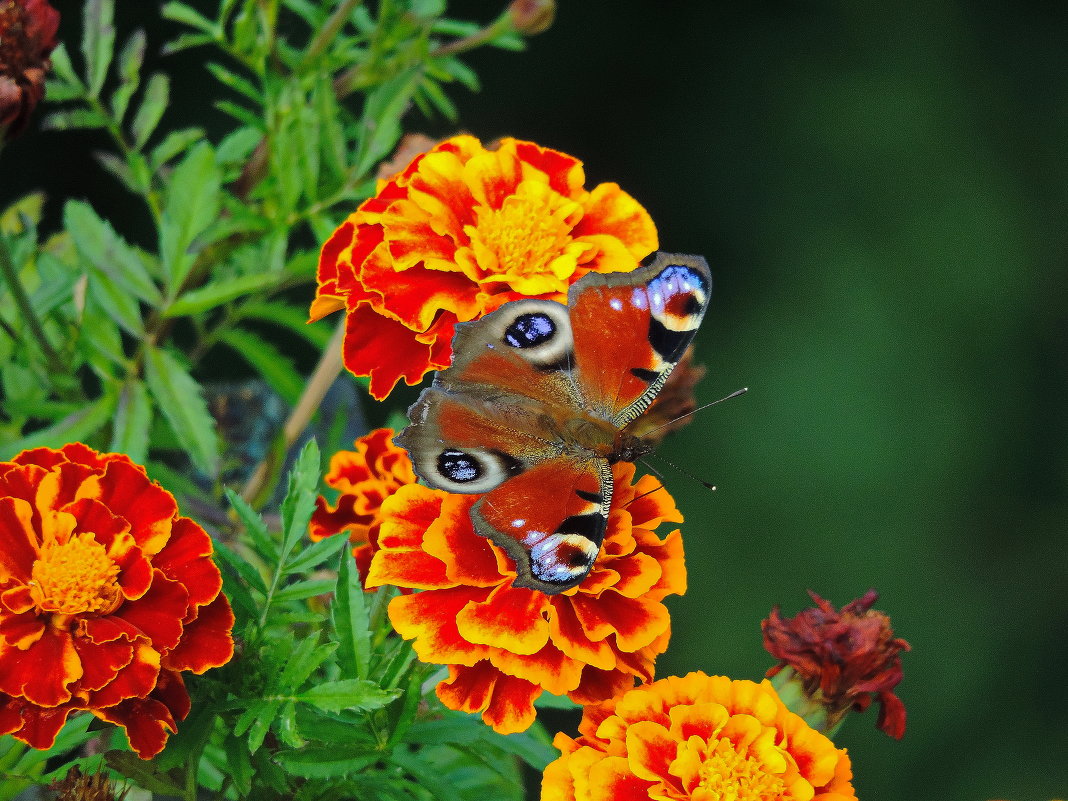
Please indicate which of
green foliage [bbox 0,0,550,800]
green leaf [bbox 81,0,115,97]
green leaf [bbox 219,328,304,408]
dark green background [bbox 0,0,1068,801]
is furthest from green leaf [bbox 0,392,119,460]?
dark green background [bbox 0,0,1068,801]

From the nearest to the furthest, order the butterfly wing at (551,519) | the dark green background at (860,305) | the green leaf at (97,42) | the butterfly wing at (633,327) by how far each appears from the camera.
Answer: the butterfly wing at (551,519)
the butterfly wing at (633,327)
the green leaf at (97,42)
the dark green background at (860,305)

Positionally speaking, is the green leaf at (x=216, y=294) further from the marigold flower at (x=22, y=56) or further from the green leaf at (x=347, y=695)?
the green leaf at (x=347, y=695)

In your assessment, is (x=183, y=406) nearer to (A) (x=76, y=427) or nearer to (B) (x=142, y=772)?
(A) (x=76, y=427)

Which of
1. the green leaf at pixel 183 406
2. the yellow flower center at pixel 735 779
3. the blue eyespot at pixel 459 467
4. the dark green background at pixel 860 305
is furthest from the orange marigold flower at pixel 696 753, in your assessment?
the dark green background at pixel 860 305

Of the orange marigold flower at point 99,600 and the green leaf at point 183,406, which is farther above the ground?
the orange marigold flower at point 99,600

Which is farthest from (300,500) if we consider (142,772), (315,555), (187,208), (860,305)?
(860,305)

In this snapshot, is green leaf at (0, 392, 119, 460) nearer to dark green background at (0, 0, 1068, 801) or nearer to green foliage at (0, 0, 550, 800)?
green foliage at (0, 0, 550, 800)
